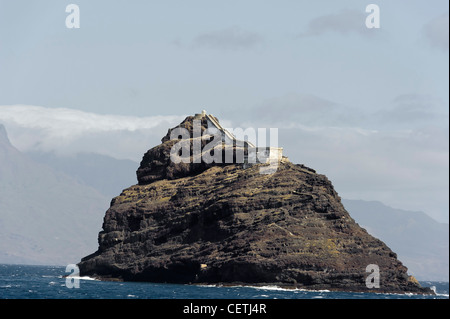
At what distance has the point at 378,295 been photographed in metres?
200
